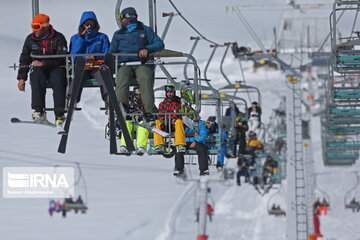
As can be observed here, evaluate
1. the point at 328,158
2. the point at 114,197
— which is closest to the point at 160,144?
the point at 328,158

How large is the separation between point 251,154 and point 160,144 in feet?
34.3

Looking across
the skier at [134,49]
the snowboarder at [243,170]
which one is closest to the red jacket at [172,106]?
the skier at [134,49]

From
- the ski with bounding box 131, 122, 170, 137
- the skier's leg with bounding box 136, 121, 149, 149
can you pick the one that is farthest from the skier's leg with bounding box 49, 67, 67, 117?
the skier's leg with bounding box 136, 121, 149, 149

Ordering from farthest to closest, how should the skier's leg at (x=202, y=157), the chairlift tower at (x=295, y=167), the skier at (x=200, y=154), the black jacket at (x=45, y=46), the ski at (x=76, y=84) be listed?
the chairlift tower at (x=295, y=167), the skier's leg at (x=202, y=157), the skier at (x=200, y=154), the black jacket at (x=45, y=46), the ski at (x=76, y=84)

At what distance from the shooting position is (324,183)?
4900 cm

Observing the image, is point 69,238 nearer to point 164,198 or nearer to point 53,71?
point 164,198

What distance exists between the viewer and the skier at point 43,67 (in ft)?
29.5

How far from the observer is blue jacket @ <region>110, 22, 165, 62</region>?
29.6 feet

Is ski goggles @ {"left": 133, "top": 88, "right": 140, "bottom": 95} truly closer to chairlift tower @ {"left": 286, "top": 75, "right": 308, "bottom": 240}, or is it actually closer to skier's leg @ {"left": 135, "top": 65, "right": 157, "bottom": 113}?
skier's leg @ {"left": 135, "top": 65, "right": 157, "bottom": 113}

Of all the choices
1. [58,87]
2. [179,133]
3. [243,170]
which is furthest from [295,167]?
[58,87]

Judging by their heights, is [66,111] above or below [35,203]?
above

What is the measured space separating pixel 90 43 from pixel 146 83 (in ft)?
2.26

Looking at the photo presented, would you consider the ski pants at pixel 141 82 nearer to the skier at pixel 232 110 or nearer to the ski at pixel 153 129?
the ski at pixel 153 129

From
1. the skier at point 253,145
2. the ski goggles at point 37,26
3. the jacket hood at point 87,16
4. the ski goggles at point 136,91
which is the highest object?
the jacket hood at point 87,16
